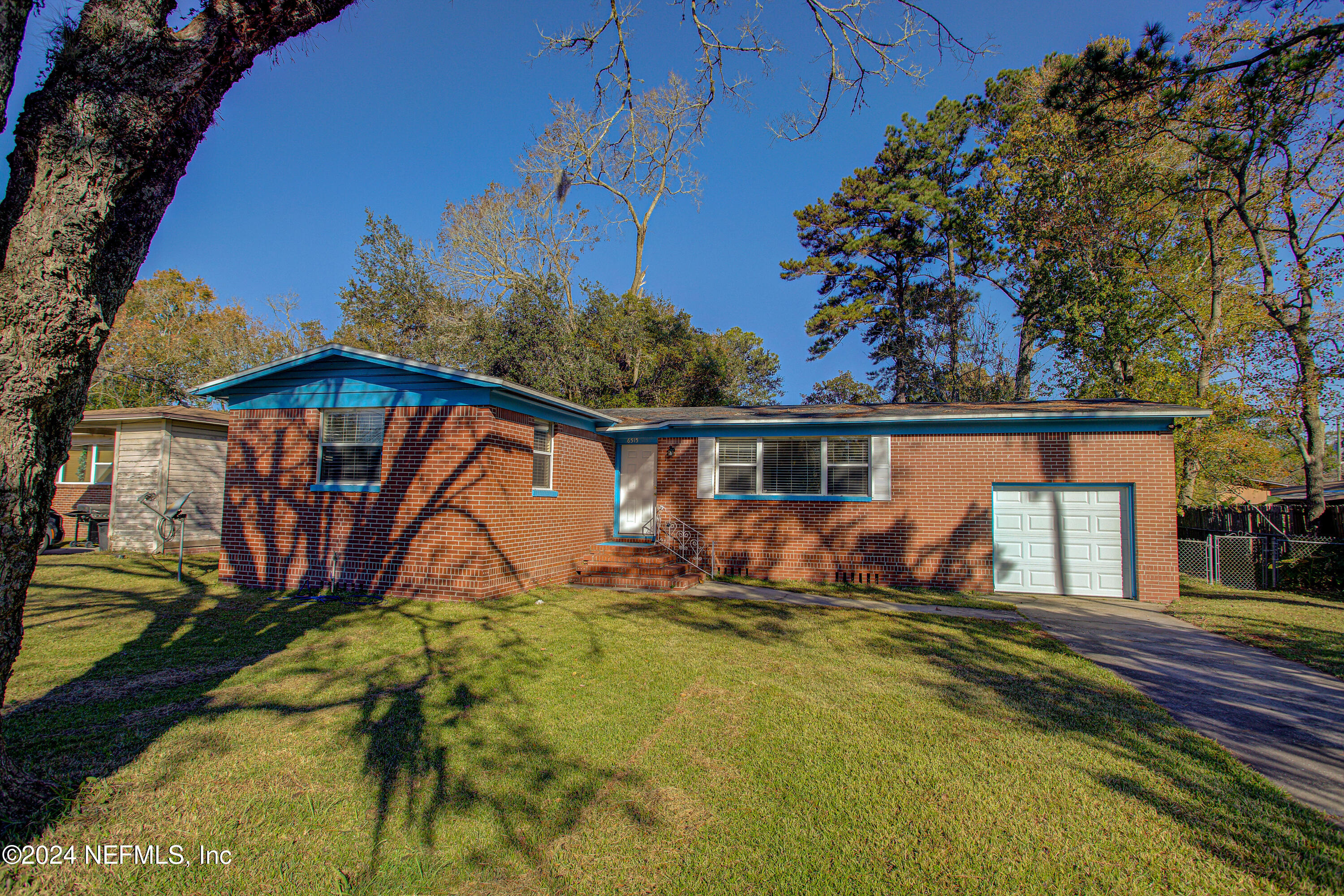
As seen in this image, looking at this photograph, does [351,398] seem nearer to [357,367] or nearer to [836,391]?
[357,367]

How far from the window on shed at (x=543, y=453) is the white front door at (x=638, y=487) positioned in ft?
9.32

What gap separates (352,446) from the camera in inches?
395

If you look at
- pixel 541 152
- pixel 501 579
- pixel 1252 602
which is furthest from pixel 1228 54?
pixel 541 152

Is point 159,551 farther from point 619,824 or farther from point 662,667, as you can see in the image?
point 619,824

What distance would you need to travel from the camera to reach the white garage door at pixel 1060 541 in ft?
36.0

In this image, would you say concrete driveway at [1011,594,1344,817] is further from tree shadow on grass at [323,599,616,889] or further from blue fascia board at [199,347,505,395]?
blue fascia board at [199,347,505,395]

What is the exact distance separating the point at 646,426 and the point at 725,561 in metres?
3.31

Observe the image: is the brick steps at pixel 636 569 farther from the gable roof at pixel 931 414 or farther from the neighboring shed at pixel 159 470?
the neighboring shed at pixel 159 470

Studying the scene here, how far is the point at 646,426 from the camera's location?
13.0 meters

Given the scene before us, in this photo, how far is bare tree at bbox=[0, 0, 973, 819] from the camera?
2.74 meters

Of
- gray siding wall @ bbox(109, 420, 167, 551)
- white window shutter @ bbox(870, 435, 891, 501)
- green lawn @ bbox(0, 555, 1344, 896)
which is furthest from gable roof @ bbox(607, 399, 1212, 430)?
gray siding wall @ bbox(109, 420, 167, 551)

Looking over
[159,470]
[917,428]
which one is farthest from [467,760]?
[159,470]

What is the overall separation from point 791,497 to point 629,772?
29.8 ft

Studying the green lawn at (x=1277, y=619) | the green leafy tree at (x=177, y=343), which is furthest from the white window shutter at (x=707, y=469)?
the green leafy tree at (x=177, y=343)
